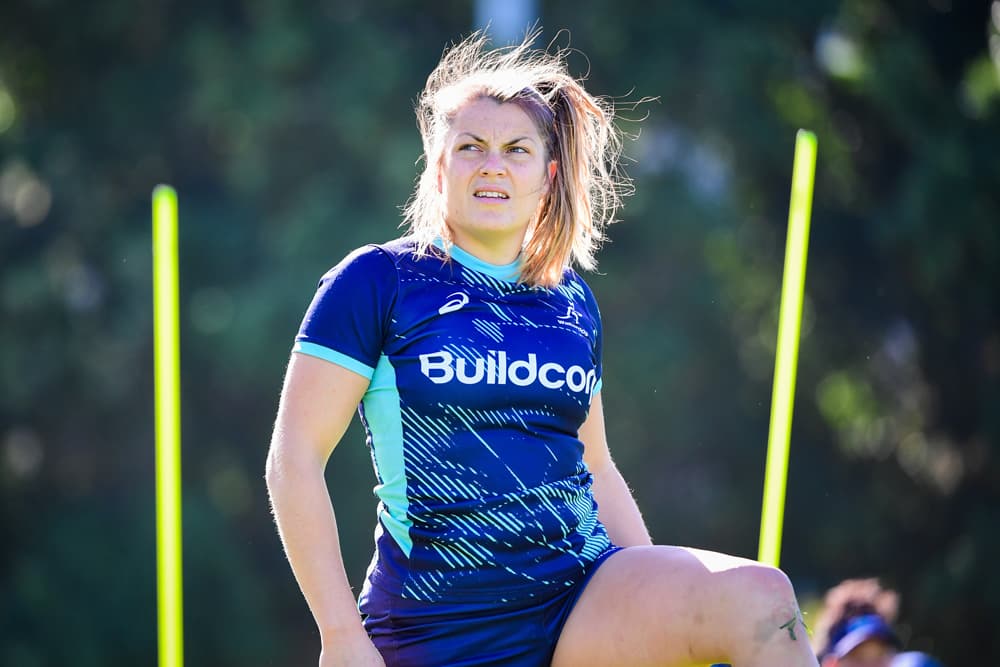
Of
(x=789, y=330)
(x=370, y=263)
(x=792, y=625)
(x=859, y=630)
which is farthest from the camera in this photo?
(x=859, y=630)

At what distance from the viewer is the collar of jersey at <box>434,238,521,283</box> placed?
2.15 meters

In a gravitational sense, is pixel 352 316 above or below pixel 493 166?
below

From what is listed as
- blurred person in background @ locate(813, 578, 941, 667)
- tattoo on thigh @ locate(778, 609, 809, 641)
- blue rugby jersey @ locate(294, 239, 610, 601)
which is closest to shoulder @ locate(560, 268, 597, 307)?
blue rugby jersey @ locate(294, 239, 610, 601)

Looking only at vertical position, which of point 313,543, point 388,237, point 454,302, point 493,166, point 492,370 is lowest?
point 313,543

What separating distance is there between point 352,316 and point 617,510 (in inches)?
26.2

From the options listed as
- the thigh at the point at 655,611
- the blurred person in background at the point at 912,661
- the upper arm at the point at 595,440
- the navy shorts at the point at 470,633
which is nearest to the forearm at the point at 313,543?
the navy shorts at the point at 470,633

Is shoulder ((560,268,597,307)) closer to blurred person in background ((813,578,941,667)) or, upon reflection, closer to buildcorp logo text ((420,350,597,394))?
buildcorp logo text ((420,350,597,394))

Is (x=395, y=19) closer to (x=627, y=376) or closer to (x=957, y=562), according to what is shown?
(x=627, y=376)

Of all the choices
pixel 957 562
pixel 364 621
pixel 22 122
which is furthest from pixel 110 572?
pixel 364 621

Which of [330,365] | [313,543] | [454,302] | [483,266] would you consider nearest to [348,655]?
[313,543]

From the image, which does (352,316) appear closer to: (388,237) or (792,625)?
(792,625)

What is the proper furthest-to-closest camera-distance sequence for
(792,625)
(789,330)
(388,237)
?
(388,237)
(789,330)
(792,625)

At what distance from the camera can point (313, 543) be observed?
1.93 meters

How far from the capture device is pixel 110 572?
1042cm
